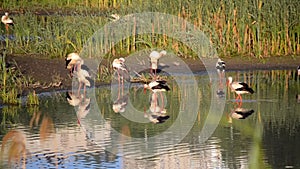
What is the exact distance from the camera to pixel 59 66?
17750 mm

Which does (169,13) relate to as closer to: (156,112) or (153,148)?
(156,112)

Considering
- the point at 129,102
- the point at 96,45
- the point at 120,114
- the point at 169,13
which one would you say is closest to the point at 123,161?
the point at 120,114

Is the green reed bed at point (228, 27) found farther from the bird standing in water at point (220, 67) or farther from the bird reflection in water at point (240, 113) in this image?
the bird reflection in water at point (240, 113)

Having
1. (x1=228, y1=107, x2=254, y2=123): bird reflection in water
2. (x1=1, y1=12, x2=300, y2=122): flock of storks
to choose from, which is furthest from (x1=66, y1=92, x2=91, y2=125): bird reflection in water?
(x1=228, y1=107, x2=254, y2=123): bird reflection in water

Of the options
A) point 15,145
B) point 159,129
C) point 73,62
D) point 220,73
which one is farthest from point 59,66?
point 15,145

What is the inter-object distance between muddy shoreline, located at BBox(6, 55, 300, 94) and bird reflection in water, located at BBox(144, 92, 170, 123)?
217 centimetres

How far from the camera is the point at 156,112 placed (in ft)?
44.4

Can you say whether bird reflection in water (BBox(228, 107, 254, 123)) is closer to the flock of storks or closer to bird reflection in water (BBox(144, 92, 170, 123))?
the flock of storks

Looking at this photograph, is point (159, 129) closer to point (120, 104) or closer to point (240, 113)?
point (240, 113)

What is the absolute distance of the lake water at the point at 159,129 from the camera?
9961 mm

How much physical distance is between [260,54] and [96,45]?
3689 millimetres

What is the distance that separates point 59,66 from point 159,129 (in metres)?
6.10

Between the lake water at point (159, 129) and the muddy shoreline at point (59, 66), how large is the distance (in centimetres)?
71

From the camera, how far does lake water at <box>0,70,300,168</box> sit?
9961 mm
